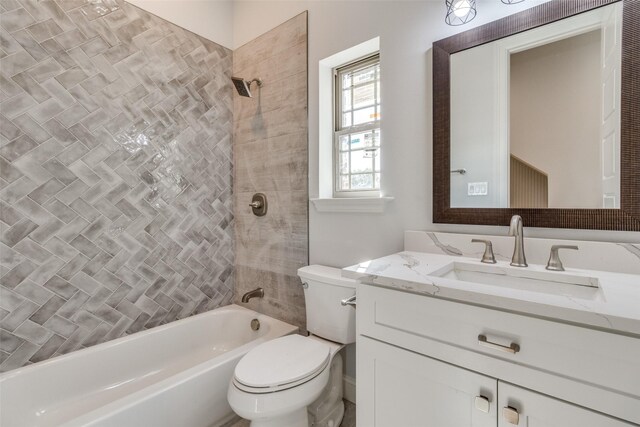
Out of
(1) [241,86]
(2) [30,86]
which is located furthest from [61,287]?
(1) [241,86]

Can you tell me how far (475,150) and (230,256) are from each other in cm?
186

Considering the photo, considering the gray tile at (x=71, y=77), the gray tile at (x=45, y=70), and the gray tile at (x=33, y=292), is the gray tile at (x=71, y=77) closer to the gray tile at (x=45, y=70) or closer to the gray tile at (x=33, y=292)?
the gray tile at (x=45, y=70)

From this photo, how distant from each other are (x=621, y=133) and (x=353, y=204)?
1.09 meters

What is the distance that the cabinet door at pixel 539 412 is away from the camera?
0.66 metres

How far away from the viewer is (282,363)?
129 cm

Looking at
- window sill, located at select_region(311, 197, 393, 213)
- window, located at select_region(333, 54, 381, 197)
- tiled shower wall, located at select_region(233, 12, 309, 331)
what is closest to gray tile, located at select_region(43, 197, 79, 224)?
tiled shower wall, located at select_region(233, 12, 309, 331)

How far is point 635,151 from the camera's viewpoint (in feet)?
3.18

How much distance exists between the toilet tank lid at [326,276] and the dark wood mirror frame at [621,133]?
54cm

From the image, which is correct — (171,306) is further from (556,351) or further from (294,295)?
(556,351)

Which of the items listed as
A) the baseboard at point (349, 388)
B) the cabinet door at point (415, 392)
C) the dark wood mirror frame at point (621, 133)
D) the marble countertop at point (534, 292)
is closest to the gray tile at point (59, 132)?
the marble countertop at point (534, 292)

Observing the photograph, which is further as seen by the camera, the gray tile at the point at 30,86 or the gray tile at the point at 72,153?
the gray tile at the point at 72,153

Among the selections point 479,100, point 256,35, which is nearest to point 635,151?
point 479,100

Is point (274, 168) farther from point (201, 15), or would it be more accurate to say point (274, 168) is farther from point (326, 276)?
point (201, 15)

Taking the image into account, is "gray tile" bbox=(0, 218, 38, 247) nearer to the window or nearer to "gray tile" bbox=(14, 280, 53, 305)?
"gray tile" bbox=(14, 280, 53, 305)
